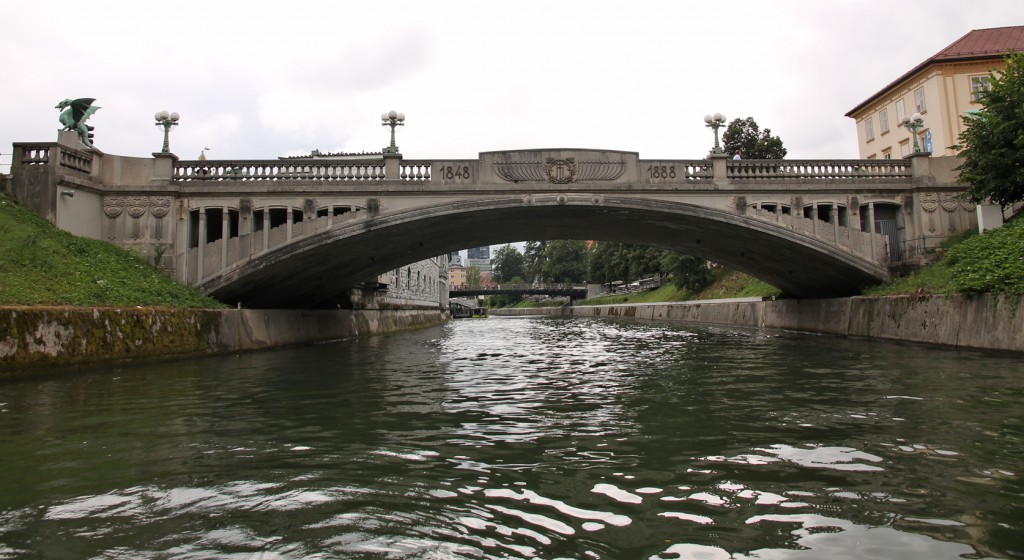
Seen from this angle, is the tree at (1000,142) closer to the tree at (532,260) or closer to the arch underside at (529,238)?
the arch underside at (529,238)

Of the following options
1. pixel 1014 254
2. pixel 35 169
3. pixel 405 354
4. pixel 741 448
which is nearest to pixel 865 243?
pixel 1014 254

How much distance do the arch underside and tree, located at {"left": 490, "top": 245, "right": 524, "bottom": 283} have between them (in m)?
149

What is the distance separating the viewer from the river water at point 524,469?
159 inches

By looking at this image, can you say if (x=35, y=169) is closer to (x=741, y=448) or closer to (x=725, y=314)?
(x=741, y=448)

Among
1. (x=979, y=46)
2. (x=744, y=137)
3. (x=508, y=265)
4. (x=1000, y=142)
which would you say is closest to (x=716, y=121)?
(x=1000, y=142)

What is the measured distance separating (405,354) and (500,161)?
8437 mm

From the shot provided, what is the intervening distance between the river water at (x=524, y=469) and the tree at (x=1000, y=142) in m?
11.9

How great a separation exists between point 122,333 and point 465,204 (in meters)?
12.1

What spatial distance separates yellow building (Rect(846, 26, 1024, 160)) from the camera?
4338 centimetres

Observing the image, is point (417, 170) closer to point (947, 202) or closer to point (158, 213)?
point (158, 213)

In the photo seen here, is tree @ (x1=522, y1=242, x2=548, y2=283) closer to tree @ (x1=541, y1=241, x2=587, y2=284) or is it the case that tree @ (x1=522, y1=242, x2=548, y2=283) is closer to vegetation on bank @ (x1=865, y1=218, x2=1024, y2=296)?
tree @ (x1=541, y1=241, x2=587, y2=284)

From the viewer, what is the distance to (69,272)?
17.6 metres

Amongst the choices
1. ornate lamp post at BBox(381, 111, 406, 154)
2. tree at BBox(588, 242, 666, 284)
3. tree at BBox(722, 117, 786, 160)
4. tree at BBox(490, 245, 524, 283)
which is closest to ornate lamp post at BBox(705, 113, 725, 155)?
ornate lamp post at BBox(381, 111, 406, 154)

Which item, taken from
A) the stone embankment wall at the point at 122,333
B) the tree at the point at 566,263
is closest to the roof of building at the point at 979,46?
the stone embankment wall at the point at 122,333
